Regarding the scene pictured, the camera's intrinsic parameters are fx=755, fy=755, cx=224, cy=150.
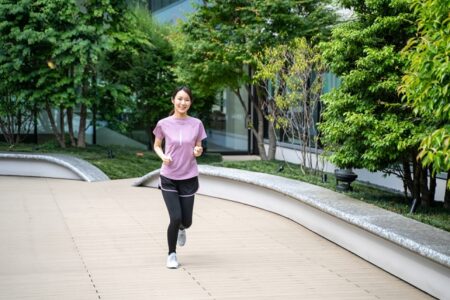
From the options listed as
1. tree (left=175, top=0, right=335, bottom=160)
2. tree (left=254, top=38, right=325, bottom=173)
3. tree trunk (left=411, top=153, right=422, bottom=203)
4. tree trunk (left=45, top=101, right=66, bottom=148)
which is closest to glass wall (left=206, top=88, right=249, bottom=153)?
tree (left=175, top=0, right=335, bottom=160)

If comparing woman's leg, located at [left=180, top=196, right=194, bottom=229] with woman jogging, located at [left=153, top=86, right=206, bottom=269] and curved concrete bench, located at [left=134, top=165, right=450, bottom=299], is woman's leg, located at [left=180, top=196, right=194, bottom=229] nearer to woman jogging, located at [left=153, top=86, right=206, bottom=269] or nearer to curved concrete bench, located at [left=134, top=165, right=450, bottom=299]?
woman jogging, located at [left=153, top=86, right=206, bottom=269]

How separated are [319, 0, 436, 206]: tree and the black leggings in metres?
2.65

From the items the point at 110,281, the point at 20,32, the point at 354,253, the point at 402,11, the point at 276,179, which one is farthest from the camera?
the point at 20,32

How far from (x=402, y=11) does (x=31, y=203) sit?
7176mm

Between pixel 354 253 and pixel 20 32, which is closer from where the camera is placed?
pixel 354 253

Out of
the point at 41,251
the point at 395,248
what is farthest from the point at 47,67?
the point at 395,248

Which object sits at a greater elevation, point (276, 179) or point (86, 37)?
point (86, 37)

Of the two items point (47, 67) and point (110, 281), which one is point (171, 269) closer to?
point (110, 281)

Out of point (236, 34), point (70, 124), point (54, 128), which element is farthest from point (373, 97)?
point (70, 124)

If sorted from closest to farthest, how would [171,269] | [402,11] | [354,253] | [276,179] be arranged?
[171,269] → [354,253] → [402,11] → [276,179]

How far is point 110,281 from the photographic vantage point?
7.55 metres

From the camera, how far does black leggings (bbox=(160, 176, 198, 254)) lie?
8.01 meters

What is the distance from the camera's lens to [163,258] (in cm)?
868

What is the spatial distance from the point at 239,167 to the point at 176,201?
7492 millimetres
